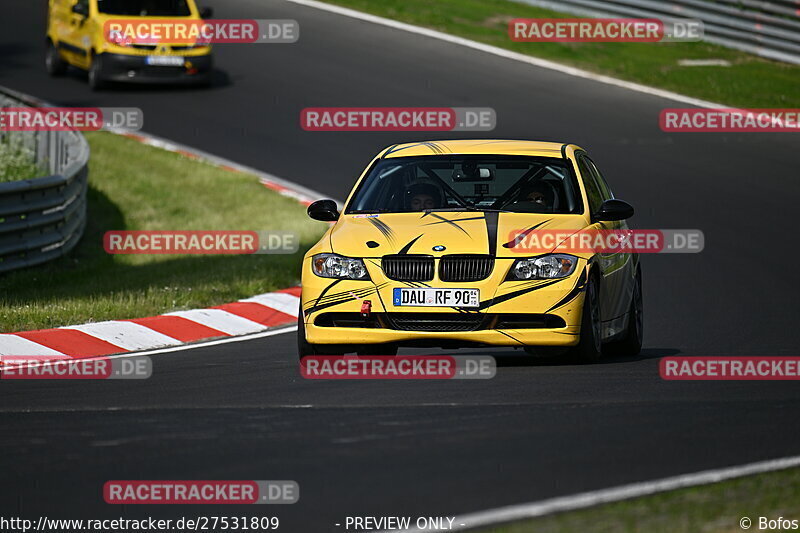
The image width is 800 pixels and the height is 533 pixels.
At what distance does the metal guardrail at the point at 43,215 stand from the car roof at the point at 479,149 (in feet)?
17.9

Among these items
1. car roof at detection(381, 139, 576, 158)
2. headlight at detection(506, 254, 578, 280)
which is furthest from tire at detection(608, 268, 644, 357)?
headlight at detection(506, 254, 578, 280)

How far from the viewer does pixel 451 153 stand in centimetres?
1158

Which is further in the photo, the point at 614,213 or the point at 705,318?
the point at 705,318

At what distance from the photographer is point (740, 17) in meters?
30.6

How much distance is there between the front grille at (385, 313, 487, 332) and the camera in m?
10.0

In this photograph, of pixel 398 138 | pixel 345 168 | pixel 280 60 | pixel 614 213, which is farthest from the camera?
pixel 280 60

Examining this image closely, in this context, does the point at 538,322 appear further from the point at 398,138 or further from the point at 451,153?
the point at 398,138

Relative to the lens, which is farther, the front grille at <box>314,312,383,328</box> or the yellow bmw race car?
the front grille at <box>314,312,383,328</box>

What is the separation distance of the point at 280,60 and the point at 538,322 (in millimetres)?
20060

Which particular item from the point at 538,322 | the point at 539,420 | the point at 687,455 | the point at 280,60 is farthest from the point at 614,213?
the point at 280,60

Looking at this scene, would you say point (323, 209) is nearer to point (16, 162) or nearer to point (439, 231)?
point (439, 231)

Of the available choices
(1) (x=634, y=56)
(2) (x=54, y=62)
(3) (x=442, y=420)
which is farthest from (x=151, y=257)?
(1) (x=634, y=56)

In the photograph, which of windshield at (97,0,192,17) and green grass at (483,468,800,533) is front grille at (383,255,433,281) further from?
windshield at (97,0,192,17)

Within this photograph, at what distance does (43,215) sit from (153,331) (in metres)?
4.59
